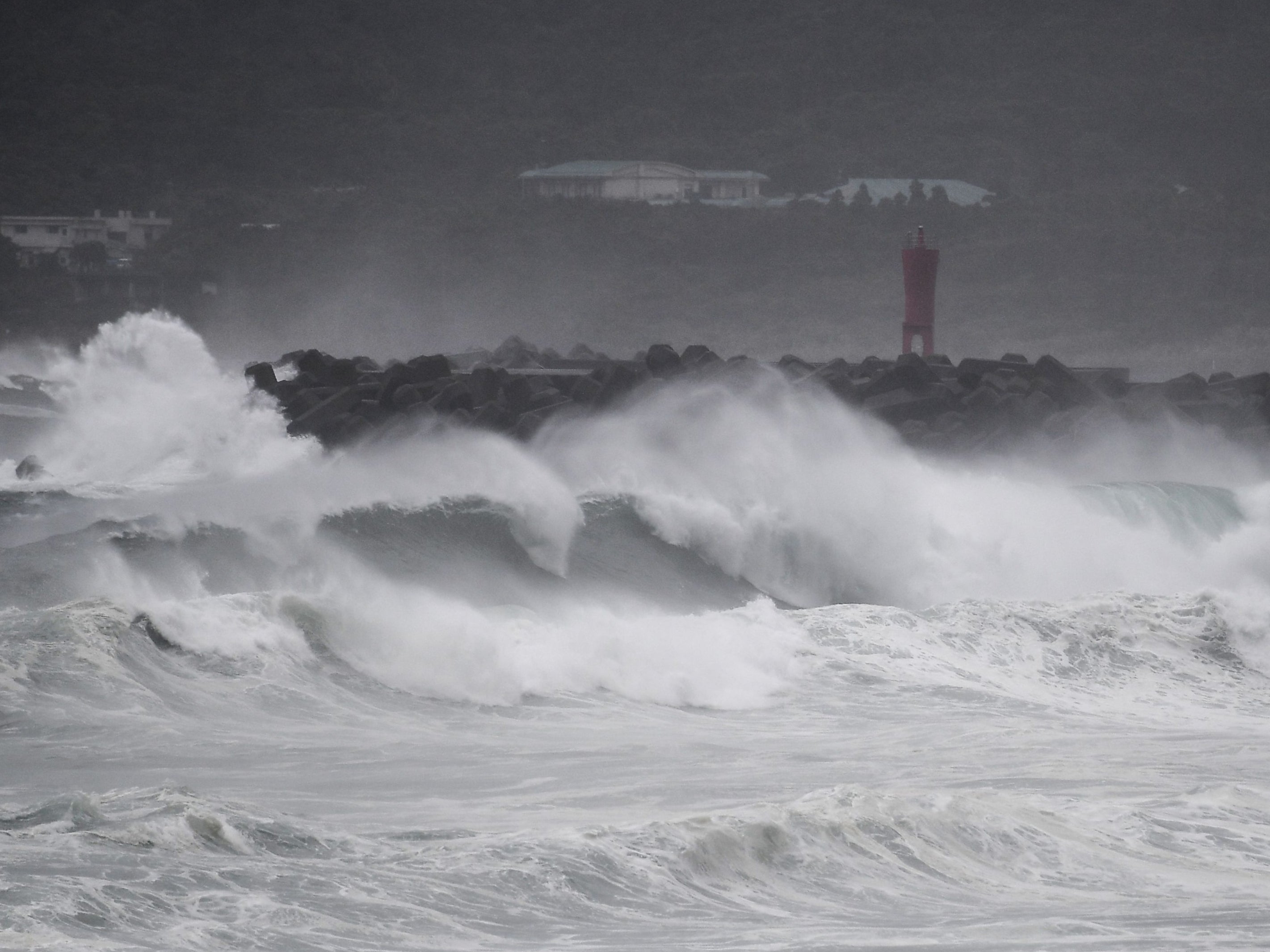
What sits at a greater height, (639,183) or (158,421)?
(639,183)

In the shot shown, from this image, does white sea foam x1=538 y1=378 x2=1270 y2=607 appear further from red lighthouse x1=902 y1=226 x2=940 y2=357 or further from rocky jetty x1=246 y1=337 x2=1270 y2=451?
red lighthouse x1=902 y1=226 x2=940 y2=357

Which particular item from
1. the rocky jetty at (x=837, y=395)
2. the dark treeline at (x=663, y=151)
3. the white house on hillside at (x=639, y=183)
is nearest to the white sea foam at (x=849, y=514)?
the rocky jetty at (x=837, y=395)

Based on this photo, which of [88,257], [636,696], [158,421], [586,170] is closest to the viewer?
[636,696]

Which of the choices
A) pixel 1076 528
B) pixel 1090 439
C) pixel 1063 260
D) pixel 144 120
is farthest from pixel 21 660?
pixel 144 120

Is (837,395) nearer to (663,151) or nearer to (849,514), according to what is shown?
(849,514)

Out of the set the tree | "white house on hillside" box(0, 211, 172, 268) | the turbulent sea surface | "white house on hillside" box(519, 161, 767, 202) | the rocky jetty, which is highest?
"white house on hillside" box(519, 161, 767, 202)

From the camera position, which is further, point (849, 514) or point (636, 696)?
point (849, 514)

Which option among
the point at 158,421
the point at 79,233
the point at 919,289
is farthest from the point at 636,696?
the point at 79,233

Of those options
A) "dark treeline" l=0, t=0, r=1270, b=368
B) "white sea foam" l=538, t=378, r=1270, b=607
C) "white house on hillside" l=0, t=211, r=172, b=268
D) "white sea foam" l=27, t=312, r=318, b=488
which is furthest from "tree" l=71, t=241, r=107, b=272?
"white sea foam" l=538, t=378, r=1270, b=607
